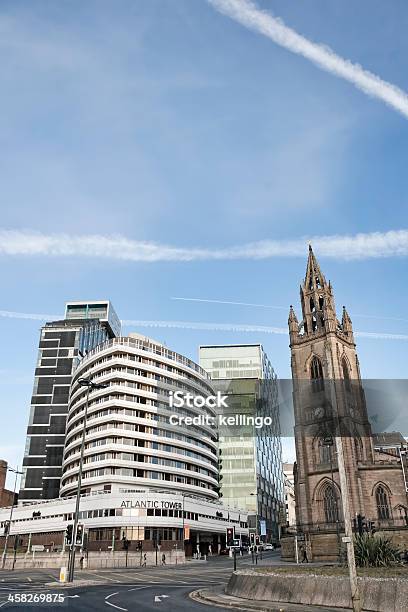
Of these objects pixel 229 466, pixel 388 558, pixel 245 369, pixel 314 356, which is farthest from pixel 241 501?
pixel 388 558

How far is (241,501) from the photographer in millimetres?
121562

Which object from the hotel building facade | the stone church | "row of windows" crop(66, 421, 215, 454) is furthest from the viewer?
"row of windows" crop(66, 421, 215, 454)

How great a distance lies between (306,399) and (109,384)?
3190cm

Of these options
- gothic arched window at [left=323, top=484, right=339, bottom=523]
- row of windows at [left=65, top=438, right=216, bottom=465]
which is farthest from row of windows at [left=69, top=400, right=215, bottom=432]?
gothic arched window at [left=323, top=484, right=339, bottom=523]

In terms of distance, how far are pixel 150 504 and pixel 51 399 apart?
5801cm

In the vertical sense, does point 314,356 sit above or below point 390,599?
above

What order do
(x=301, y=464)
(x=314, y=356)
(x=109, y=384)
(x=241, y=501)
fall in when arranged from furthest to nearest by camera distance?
(x=241, y=501)
(x=109, y=384)
(x=314, y=356)
(x=301, y=464)

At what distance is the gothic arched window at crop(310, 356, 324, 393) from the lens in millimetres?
71500

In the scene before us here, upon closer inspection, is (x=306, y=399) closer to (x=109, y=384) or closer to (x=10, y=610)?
(x=109, y=384)

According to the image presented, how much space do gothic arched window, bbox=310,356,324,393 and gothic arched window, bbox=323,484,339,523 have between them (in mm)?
13630

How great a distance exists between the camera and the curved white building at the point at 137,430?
74.2 meters

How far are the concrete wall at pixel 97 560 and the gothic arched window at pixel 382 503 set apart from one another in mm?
26012

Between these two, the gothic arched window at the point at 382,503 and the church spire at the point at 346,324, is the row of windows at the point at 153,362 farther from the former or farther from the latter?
the gothic arched window at the point at 382,503

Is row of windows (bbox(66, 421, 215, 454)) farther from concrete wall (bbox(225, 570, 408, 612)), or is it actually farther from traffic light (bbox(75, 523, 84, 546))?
concrete wall (bbox(225, 570, 408, 612))
